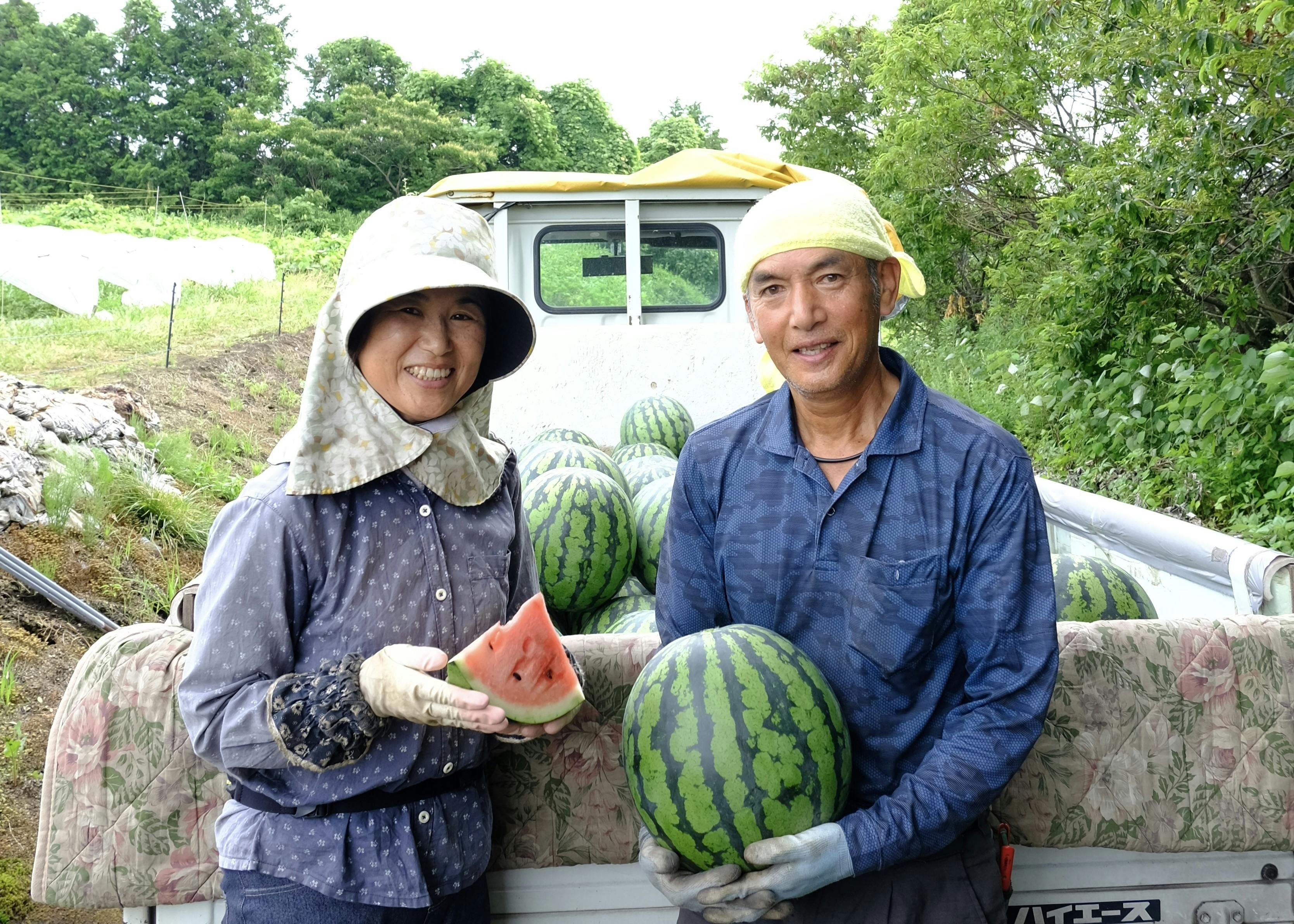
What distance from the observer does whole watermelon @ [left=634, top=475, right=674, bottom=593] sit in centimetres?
360

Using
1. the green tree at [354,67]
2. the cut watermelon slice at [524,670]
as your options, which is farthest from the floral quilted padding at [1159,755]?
the green tree at [354,67]

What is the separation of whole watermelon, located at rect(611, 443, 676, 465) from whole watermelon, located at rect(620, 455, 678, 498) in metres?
0.14

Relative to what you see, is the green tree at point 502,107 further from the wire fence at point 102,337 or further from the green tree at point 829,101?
the wire fence at point 102,337

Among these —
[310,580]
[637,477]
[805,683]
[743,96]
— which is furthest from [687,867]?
[743,96]

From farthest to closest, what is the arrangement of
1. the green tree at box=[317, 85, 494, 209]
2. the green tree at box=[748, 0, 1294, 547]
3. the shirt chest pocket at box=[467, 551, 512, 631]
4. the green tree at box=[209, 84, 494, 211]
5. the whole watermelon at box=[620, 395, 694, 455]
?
the green tree at box=[317, 85, 494, 209]
the green tree at box=[209, 84, 494, 211]
the green tree at box=[748, 0, 1294, 547]
the whole watermelon at box=[620, 395, 694, 455]
the shirt chest pocket at box=[467, 551, 512, 631]

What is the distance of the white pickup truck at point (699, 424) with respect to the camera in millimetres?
2162

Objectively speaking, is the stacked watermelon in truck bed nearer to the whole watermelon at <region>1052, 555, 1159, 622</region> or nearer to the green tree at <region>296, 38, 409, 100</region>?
the whole watermelon at <region>1052, 555, 1159, 622</region>

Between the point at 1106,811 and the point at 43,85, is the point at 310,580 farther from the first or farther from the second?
the point at 43,85

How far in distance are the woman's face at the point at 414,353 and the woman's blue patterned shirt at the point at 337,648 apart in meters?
0.14

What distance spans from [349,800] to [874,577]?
3.19 feet

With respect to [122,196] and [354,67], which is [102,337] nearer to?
[122,196]

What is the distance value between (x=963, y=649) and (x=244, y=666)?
1.22 metres

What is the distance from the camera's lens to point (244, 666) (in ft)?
5.41

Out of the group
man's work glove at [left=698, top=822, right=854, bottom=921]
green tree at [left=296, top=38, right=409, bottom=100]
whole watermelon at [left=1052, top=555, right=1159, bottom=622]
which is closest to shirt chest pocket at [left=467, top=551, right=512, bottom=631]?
man's work glove at [left=698, top=822, right=854, bottom=921]
